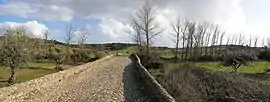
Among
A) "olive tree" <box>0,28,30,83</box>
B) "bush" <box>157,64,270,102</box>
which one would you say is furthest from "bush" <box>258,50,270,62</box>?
"bush" <box>157,64,270,102</box>

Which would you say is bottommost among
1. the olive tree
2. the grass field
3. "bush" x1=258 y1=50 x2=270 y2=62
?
the grass field

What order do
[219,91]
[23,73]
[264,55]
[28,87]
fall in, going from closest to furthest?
[219,91], [28,87], [23,73], [264,55]

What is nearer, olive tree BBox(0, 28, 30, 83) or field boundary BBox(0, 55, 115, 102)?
field boundary BBox(0, 55, 115, 102)

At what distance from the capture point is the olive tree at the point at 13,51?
120ft

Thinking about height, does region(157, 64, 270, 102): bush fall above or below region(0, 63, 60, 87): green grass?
above

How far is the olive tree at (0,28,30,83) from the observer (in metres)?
36.5

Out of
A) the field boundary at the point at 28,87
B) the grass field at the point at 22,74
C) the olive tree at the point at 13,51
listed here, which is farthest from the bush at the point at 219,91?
the olive tree at the point at 13,51

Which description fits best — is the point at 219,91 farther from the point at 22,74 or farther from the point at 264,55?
the point at 264,55

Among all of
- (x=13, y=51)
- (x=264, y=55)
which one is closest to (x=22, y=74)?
(x=13, y=51)

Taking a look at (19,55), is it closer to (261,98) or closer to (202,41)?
(261,98)

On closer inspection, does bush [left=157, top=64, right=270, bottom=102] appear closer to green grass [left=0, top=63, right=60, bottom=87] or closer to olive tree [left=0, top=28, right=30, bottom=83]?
green grass [left=0, top=63, right=60, bottom=87]

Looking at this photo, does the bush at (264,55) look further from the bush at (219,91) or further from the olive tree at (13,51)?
the bush at (219,91)

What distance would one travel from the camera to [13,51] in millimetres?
37312

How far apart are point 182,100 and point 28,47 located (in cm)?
2745
